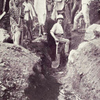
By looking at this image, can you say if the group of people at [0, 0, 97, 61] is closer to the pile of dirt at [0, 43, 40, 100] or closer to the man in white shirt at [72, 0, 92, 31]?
the man in white shirt at [72, 0, 92, 31]

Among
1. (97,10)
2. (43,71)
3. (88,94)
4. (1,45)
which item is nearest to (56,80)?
(43,71)

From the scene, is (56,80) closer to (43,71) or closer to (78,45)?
(43,71)

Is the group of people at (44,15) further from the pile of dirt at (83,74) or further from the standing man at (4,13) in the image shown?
the pile of dirt at (83,74)

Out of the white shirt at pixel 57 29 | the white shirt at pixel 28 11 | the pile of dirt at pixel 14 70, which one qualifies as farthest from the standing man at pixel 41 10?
the pile of dirt at pixel 14 70

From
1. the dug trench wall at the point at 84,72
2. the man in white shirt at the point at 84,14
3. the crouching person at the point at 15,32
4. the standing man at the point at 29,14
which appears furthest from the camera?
the standing man at the point at 29,14

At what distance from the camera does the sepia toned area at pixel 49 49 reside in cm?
489

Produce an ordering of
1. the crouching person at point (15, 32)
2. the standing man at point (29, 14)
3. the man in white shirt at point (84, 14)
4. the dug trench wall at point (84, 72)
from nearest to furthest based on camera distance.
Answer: the dug trench wall at point (84, 72)
the man in white shirt at point (84, 14)
the crouching person at point (15, 32)
the standing man at point (29, 14)

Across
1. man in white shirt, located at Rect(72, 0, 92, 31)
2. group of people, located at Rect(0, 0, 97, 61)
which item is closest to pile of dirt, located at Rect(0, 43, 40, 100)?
group of people, located at Rect(0, 0, 97, 61)

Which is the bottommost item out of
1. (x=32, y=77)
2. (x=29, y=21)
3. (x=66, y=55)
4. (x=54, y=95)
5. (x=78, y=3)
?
(x=54, y=95)

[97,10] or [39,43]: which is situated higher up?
[97,10]

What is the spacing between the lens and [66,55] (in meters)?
5.31

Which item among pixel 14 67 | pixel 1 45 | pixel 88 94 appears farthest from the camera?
pixel 1 45

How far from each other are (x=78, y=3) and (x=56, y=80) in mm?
2126

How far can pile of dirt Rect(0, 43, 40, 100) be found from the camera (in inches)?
190
